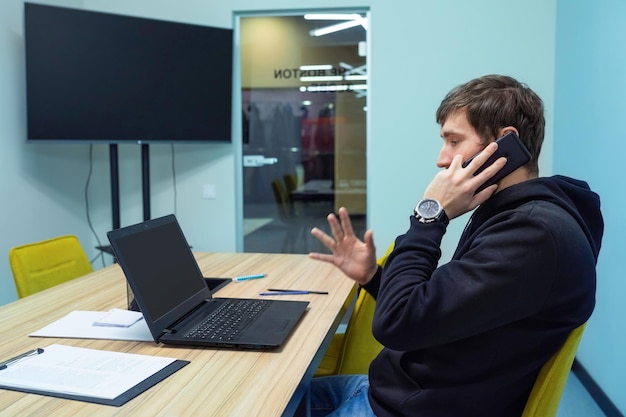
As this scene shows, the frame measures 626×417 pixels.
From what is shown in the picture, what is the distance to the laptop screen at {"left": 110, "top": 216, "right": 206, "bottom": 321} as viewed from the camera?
1380 mm

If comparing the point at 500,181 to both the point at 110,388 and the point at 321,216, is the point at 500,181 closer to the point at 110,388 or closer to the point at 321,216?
the point at 110,388

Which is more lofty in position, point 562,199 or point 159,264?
point 562,199

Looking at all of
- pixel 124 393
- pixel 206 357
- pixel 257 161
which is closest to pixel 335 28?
pixel 257 161

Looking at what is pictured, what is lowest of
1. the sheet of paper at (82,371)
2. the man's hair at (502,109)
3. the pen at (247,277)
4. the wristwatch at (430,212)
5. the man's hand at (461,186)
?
the pen at (247,277)

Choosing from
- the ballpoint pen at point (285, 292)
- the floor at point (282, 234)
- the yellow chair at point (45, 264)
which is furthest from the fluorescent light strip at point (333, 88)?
the ballpoint pen at point (285, 292)

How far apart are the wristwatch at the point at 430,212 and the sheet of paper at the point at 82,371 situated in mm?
647

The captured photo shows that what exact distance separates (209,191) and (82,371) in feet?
9.92

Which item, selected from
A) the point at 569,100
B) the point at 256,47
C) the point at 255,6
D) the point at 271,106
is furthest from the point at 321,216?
the point at 569,100

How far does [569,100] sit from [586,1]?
579 mm

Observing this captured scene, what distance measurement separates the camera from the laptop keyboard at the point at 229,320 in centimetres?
139

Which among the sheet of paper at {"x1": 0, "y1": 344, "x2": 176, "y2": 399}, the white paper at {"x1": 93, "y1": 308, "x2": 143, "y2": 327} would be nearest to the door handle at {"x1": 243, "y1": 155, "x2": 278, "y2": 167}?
the white paper at {"x1": 93, "y1": 308, "x2": 143, "y2": 327}

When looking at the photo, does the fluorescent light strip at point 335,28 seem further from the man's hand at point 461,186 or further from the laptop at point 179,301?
the man's hand at point 461,186

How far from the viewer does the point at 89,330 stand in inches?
57.7

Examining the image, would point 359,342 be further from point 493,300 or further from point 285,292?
point 493,300
